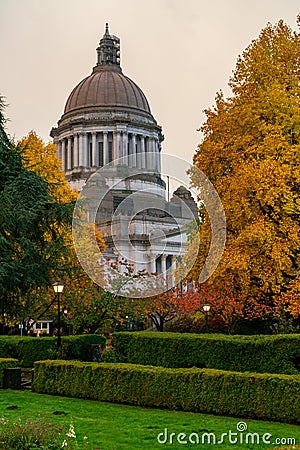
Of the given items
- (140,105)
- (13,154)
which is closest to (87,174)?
(140,105)

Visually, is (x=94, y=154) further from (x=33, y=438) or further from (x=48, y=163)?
(x=33, y=438)

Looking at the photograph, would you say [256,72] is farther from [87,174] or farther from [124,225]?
[87,174]

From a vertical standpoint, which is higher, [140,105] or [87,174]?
[140,105]

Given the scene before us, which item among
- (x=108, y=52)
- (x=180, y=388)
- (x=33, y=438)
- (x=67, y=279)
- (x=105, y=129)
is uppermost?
(x=108, y=52)

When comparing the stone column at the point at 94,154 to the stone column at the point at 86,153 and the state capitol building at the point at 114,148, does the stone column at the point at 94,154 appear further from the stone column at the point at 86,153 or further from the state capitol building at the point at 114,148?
the stone column at the point at 86,153

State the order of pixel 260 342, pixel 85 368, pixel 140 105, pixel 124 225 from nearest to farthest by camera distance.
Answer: pixel 85 368, pixel 260 342, pixel 124 225, pixel 140 105

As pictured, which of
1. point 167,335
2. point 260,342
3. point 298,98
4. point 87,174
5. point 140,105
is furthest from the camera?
point 140,105

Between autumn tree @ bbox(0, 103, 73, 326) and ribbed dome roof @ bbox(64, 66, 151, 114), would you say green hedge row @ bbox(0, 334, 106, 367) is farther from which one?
ribbed dome roof @ bbox(64, 66, 151, 114)

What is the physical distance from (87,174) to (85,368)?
6002cm

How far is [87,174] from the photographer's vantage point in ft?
245

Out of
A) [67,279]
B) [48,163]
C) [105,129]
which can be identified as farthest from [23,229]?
[105,129]

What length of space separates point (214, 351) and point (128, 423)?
7217mm

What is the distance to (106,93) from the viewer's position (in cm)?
8062

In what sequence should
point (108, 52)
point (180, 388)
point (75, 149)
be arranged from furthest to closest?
point (108, 52) → point (75, 149) → point (180, 388)
